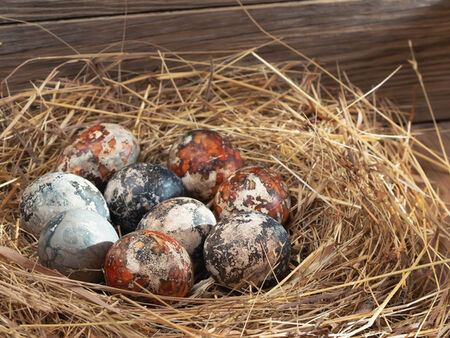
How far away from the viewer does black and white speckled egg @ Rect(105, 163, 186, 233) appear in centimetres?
195

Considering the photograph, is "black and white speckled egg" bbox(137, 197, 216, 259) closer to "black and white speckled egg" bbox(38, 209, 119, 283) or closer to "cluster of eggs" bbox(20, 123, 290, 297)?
"cluster of eggs" bbox(20, 123, 290, 297)

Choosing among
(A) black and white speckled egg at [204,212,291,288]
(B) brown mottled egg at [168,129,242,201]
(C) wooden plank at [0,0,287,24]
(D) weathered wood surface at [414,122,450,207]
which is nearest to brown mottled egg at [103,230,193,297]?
(A) black and white speckled egg at [204,212,291,288]

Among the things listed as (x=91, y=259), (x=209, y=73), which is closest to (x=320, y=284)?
(x=91, y=259)

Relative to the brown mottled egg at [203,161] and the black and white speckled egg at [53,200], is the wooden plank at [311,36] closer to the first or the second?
the brown mottled egg at [203,161]

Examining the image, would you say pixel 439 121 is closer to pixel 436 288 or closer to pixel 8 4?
pixel 436 288

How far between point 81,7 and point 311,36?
34.4 inches

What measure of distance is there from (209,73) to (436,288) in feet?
3.94

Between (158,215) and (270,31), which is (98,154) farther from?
(270,31)

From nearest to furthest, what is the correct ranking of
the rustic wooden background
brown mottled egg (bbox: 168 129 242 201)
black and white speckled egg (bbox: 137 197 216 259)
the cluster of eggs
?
the cluster of eggs → black and white speckled egg (bbox: 137 197 216 259) → brown mottled egg (bbox: 168 129 242 201) → the rustic wooden background

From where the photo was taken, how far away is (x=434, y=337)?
151cm

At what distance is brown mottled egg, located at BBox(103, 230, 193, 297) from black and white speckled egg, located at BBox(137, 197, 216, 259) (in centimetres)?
15

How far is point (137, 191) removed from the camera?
195 centimetres

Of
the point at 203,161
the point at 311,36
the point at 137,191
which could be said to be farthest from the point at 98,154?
the point at 311,36

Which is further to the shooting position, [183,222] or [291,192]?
[291,192]
